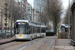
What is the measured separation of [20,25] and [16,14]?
1735 cm

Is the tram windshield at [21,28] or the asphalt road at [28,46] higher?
the tram windshield at [21,28]

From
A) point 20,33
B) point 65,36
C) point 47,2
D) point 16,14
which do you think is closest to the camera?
point 20,33

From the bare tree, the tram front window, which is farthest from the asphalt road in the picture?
the bare tree

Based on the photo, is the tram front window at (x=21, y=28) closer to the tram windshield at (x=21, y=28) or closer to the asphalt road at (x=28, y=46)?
the tram windshield at (x=21, y=28)

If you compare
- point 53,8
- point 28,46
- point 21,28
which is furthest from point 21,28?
point 53,8

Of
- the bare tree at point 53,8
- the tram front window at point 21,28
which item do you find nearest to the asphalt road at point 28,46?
the tram front window at point 21,28

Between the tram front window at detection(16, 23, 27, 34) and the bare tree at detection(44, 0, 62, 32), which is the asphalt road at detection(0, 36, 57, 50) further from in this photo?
the bare tree at detection(44, 0, 62, 32)

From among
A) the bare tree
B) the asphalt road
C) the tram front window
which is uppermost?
the bare tree

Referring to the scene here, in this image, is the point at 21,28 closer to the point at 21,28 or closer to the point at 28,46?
the point at 21,28

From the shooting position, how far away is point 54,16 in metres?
45.6

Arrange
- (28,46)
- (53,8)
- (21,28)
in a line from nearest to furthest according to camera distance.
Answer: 1. (28,46)
2. (21,28)
3. (53,8)

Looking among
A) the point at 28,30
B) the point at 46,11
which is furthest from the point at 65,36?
the point at 46,11

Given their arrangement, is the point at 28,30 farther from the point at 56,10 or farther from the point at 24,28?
the point at 56,10

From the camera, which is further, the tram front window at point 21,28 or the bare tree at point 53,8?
the bare tree at point 53,8
